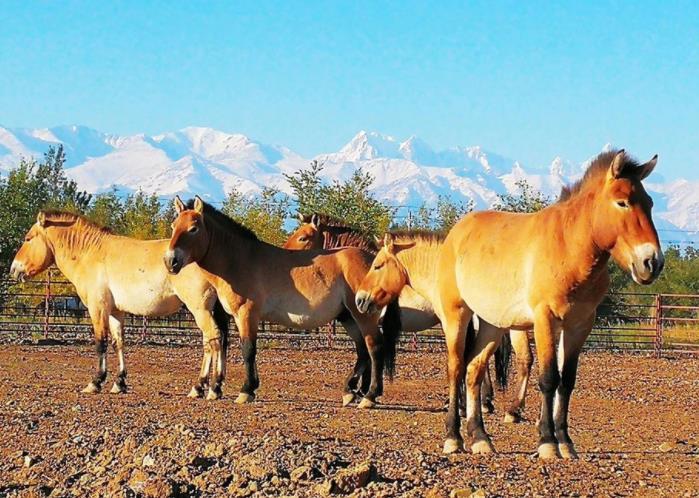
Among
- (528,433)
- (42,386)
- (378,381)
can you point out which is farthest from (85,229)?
(528,433)

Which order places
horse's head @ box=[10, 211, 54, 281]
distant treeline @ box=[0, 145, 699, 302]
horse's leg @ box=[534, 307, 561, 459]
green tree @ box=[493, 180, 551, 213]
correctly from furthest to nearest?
green tree @ box=[493, 180, 551, 213], distant treeline @ box=[0, 145, 699, 302], horse's head @ box=[10, 211, 54, 281], horse's leg @ box=[534, 307, 561, 459]

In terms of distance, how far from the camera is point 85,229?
1435cm

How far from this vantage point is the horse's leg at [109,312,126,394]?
43.7 feet

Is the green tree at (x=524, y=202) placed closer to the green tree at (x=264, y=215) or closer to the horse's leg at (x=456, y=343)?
the green tree at (x=264, y=215)

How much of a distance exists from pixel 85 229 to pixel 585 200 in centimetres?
844

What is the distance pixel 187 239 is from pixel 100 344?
2.13 meters

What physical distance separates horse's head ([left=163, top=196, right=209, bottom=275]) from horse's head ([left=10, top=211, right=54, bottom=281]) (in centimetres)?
273

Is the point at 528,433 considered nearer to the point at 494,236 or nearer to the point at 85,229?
the point at 494,236

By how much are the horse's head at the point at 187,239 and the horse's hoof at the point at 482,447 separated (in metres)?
4.94

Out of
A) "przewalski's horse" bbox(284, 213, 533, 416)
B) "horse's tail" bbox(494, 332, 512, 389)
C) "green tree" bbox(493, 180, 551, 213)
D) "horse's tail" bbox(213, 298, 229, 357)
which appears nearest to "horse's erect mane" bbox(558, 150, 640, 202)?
"przewalski's horse" bbox(284, 213, 533, 416)

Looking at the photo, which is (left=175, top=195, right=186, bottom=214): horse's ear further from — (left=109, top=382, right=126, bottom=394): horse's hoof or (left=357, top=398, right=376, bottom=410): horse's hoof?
(left=357, top=398, right=376, bottom=410): horse's hoof

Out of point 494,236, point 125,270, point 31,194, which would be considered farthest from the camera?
point 31,194

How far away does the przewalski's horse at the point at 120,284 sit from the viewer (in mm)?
13203

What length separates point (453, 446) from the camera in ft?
27.5
